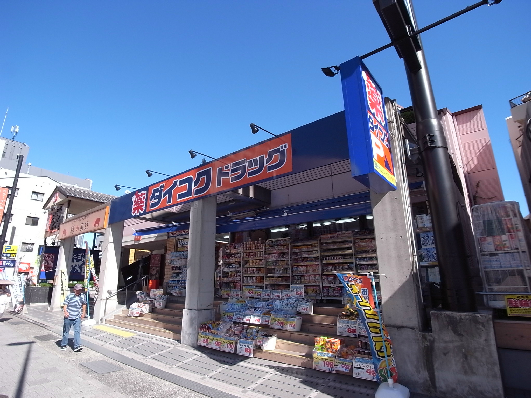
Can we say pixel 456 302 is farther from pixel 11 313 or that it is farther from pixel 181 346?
pixel 11 313

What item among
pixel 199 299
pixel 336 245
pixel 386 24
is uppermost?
pixel 386 24

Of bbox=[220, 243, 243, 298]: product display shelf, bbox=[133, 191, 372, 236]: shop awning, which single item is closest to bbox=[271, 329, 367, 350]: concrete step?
bbox=[133, 191, 372, 236]: shop awning

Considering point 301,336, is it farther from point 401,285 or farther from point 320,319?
point 401,285

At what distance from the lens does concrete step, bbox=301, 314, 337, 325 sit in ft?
25.4

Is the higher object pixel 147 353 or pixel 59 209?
pixel 59 209

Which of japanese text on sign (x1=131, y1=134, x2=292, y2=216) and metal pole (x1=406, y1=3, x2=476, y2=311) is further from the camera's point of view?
japanese text on sign (x1=131, y1=134, x2=292, y2=216)

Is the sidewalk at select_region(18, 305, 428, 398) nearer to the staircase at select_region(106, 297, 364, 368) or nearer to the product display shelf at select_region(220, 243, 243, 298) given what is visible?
the staircase at select_region(106, 297, 364, 368)

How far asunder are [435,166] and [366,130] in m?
1.77

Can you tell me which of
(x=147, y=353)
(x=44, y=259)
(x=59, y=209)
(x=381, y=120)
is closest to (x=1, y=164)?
(x=59, y=209)

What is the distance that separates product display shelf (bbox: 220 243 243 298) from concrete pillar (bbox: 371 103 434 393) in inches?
324

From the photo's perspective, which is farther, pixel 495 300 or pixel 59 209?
pixel 59 209

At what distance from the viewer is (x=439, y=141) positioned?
6.09 metres

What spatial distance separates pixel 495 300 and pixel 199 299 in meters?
7.75

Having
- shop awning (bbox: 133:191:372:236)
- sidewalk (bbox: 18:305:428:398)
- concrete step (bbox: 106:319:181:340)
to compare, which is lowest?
sidewalk (bbox: 18:305:428:398)
